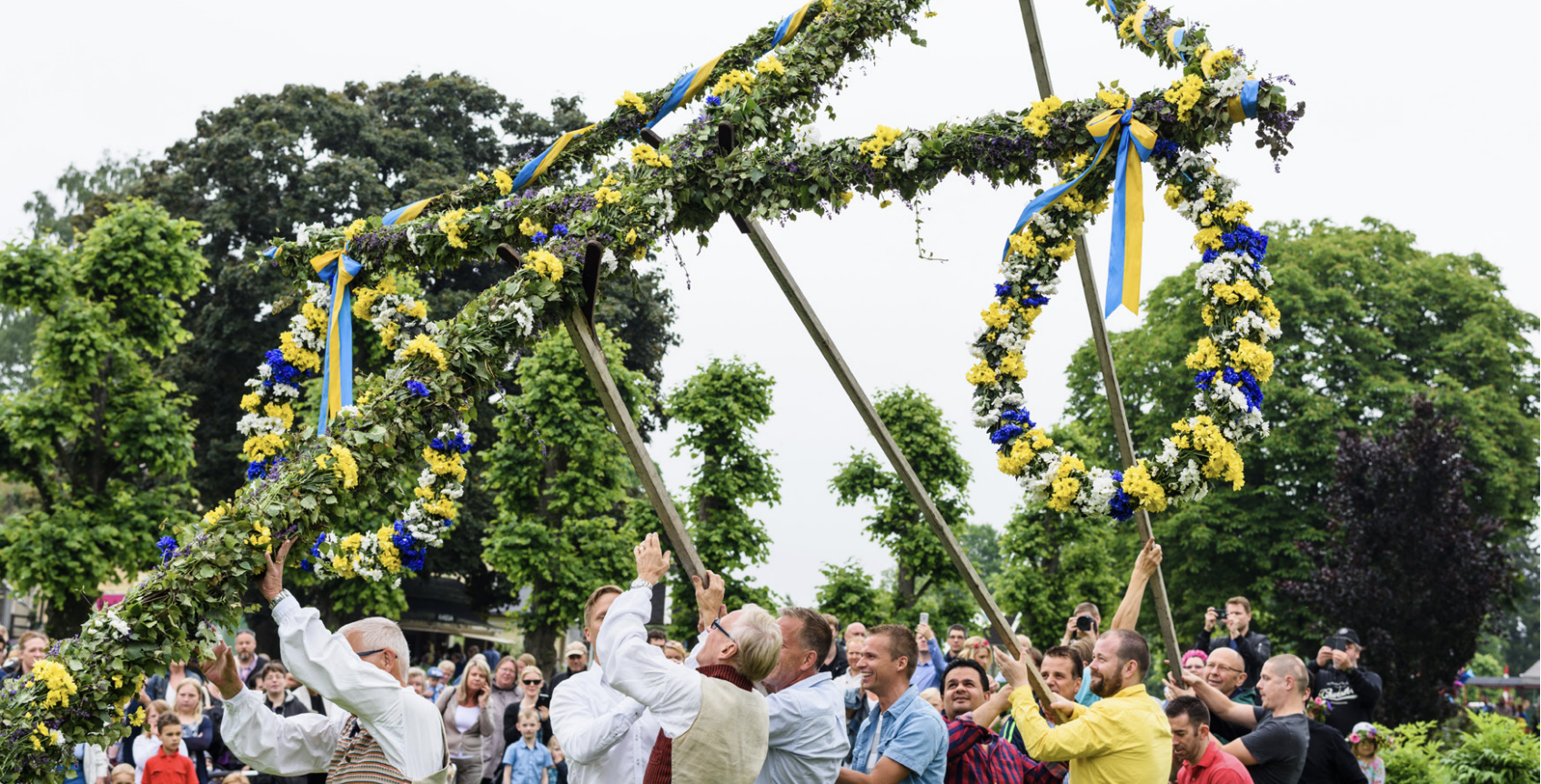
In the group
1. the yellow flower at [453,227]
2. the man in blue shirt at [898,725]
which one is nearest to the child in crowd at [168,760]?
the yellow flower at [453,227]

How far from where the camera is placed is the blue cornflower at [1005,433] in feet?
21.7

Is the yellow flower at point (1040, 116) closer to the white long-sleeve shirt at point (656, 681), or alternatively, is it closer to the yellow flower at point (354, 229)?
the white long-sleeve shirt at point (656, 681)

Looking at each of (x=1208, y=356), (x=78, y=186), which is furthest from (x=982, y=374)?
(x=78, y=186)

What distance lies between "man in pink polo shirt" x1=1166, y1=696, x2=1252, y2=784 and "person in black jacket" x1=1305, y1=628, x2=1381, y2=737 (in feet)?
11.9

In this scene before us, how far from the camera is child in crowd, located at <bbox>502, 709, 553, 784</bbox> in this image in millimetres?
10312

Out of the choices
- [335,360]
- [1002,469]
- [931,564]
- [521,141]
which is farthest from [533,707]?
[521,141]

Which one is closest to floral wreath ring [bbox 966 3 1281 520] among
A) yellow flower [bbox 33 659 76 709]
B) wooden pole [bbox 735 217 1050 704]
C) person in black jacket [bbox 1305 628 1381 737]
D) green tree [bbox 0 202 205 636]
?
wooden pole [bbox 735 217 1050 704]

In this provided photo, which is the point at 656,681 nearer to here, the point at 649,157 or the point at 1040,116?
the point at 649,157

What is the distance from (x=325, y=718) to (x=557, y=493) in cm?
1640

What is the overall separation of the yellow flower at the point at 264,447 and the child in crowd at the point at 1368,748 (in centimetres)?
808

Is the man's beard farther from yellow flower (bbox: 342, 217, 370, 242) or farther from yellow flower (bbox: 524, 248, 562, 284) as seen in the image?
yellow flower (bbox: 342, 217, 370, 242)

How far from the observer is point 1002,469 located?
657 cm

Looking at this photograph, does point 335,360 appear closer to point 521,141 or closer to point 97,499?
point 97,499

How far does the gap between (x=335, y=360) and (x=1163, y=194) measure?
4.43 m
